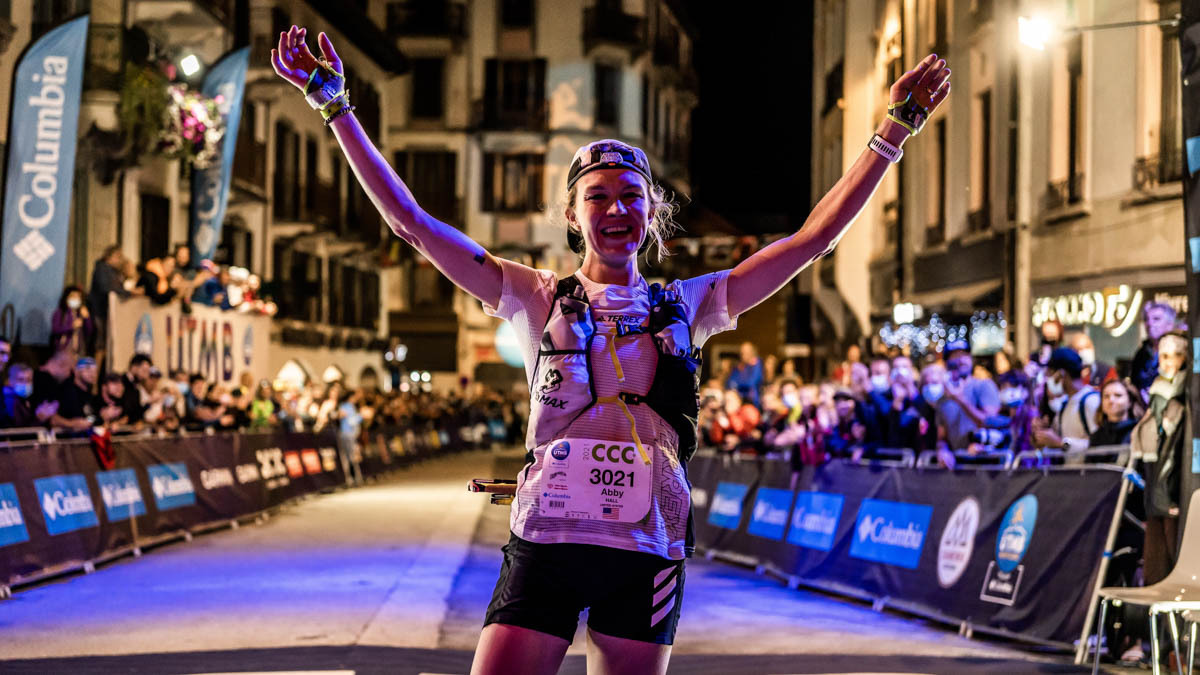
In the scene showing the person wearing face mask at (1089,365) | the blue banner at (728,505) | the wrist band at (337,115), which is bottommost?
the blue banner at (728,505)

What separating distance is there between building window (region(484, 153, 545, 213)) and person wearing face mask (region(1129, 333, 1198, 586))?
54831 millimetres

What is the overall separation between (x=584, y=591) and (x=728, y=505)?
14.4 metres

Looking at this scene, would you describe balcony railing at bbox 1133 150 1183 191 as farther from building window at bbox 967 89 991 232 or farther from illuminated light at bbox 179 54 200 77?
illuminated light at bbox 179 54 200 77

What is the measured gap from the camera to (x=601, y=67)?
6494 cm

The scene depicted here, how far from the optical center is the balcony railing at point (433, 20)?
211 feet

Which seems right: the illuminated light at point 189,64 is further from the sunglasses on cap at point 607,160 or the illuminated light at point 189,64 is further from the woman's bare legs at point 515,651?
the woman's bare legs at point 515,651

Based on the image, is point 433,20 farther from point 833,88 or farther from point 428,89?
point 833,88

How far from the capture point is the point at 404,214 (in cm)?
368

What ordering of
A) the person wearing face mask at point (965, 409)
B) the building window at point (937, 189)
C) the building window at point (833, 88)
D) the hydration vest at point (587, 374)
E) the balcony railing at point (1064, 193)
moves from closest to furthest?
1. the hydration vest at point (587, 374)
2. the person wearing face mask at point (965, 409)
3. the balcony railing at point (1064, 193)
4. the building window at point (937, 189)
5. the building window at point (833, 88)

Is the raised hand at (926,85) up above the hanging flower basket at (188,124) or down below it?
below

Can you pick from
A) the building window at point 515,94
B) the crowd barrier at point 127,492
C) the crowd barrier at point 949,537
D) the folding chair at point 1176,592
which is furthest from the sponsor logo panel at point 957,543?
the building window at point 515,94

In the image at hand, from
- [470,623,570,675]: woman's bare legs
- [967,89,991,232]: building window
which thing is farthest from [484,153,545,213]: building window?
[470,623,570,675]: woman's bare legs

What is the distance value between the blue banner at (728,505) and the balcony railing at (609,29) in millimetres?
47318

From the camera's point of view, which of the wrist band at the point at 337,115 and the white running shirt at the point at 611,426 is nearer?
the white running shirt at the point at 611,426
